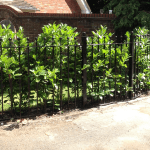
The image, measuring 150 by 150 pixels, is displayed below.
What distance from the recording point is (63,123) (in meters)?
4.48

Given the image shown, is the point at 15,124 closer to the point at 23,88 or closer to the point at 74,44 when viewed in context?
the point at 23,88

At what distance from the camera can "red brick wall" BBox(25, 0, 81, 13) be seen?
15.1 meters

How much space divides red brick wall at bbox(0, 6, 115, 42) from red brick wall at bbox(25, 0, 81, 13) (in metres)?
3.77

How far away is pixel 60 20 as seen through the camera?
35.1ft

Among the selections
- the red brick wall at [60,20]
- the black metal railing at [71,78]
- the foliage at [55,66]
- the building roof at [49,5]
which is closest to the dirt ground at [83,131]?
the black metal railing at [71,78]

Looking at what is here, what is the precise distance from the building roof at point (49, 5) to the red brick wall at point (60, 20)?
2.01 metres

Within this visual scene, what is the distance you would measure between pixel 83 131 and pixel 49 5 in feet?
41.6

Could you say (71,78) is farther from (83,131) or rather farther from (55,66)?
(83,131)

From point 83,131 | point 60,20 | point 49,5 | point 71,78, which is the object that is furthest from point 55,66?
point 49,5

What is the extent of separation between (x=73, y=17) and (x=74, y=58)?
19.2 ft

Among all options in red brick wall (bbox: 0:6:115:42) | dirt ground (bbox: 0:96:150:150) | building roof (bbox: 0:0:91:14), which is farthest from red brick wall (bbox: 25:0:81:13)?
dirt ground (bbox: 0:96:150:150)

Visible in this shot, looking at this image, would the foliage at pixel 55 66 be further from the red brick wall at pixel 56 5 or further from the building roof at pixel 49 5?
the red brick wall at pixel 56 5

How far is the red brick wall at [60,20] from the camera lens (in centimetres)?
1046

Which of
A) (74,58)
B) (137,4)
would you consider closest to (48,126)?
(74,58)
